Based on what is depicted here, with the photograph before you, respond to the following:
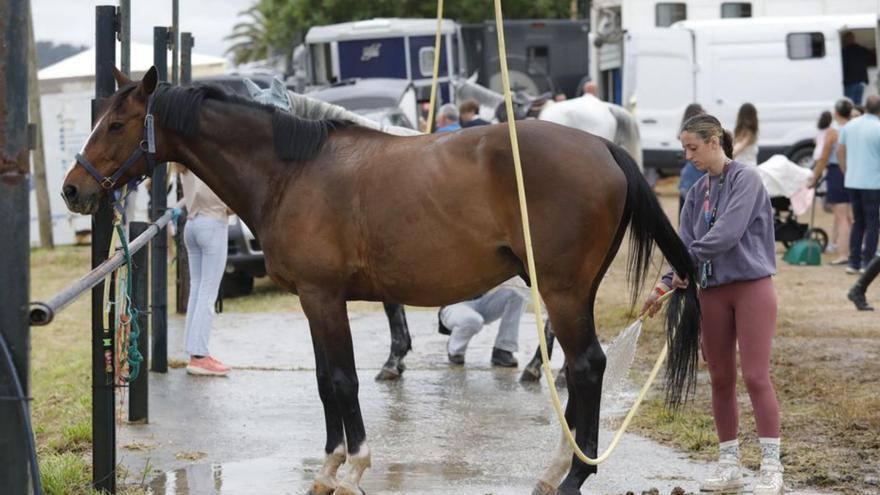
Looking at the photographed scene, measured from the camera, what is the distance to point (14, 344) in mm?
4633

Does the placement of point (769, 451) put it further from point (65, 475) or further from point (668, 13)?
point (668, 13)

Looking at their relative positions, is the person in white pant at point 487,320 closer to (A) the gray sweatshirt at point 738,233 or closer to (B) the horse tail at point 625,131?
(A) the gray sweatshirt at point 738,233

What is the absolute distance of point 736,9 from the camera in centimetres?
3055

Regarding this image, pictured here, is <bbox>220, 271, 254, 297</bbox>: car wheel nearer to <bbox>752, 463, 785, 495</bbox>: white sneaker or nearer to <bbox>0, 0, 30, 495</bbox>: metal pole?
<bbox>752, 463, 785, 495</bbox>: white sneaker

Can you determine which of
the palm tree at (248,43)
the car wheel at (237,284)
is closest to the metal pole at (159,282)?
the car wheel at (237,284)

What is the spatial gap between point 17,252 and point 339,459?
8.17ft

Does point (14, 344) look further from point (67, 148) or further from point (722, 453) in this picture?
point (67, 148)

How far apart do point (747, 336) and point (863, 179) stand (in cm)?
1025

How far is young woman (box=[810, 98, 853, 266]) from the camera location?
17.5 metres

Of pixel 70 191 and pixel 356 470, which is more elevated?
pixel 70 191

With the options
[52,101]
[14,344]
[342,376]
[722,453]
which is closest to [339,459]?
[342,376]

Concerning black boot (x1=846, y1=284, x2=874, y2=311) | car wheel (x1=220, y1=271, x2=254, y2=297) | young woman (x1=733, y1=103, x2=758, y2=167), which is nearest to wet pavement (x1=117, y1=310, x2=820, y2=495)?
black boot (x1=846, y1=284, x2=874, y2=311)

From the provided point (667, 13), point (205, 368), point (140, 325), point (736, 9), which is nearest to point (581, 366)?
point (140, 325)

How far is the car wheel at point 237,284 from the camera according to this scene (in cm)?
1614
